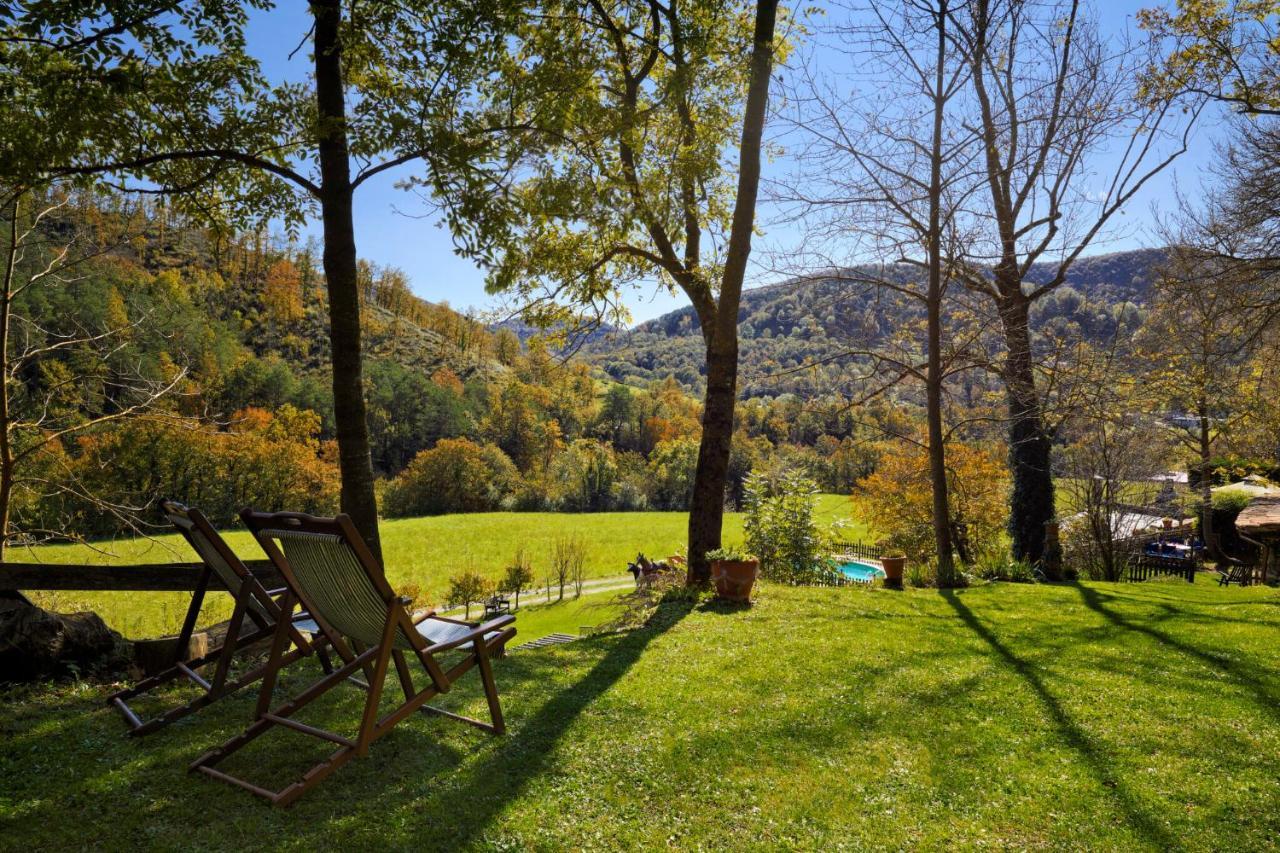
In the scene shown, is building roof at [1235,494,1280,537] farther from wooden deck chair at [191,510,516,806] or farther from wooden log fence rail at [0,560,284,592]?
wooden log fence rail at [0,560,284,592]

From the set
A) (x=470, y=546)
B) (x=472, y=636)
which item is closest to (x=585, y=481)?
(x=470, y=546)

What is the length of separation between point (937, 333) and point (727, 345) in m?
3.74

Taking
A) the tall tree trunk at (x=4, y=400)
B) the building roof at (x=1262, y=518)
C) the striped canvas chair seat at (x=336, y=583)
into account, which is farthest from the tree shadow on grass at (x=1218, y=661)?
the tall tree trunk at (x=4, y=400)

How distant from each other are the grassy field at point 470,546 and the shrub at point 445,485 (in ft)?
12.6

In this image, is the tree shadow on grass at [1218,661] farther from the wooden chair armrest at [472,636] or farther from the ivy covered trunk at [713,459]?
the wooden chair armrest at [472,636]

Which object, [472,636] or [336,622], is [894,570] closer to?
[472,636]

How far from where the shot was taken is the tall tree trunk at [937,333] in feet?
32.2

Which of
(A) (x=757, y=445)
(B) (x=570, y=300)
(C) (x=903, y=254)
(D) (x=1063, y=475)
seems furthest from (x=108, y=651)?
(A) (x=757, y=445)

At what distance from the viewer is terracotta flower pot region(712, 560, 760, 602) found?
7.39 metres

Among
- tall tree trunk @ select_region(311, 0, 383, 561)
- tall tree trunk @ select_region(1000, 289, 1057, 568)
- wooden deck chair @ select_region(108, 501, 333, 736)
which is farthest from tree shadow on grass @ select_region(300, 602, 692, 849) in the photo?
tall tree trunk @ select_region(1000, 289, 1057, 568)

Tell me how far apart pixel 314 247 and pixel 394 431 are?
37806 mm

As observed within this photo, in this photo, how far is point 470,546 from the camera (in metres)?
41.0

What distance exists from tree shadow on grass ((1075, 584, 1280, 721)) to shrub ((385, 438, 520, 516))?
52007 millimetres

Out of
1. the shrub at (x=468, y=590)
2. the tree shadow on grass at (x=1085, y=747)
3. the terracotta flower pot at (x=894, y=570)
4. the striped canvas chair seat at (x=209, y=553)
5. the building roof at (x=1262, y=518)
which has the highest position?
the striped canvas chair seat at (x=209, y=553)
